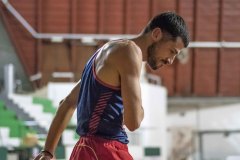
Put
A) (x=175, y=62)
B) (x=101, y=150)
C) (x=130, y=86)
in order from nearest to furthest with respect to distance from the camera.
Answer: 1. (x=130, y=86)
2. (x=101, y=150)
3. (x=175, y=62)

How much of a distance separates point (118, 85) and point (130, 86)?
0.42 feet

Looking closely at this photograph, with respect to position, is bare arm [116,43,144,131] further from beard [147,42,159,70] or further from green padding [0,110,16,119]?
green padding [0,110,16,119]

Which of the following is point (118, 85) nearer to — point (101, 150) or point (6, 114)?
point (101, 150)

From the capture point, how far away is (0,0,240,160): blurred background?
66.7ft

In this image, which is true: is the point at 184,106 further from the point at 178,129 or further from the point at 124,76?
the point at 124,76

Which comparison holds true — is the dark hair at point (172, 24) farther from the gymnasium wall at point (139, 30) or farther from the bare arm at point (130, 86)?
the gymnasium wall at point (139, 30)

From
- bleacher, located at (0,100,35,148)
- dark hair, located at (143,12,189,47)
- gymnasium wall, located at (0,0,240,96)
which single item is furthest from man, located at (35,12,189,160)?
gymnasium wall, located at (0,0,240,96)

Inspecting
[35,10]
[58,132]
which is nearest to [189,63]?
[35,10]

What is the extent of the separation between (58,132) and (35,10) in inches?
715

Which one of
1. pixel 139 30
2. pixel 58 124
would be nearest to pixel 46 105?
pixel 139 30

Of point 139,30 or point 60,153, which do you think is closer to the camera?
point 60,153

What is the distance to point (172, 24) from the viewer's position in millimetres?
2643

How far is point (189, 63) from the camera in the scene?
843 inches

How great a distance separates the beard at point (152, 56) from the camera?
2.71 m
